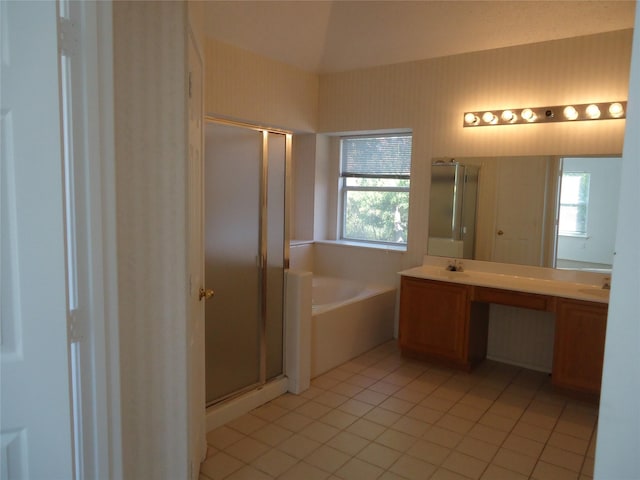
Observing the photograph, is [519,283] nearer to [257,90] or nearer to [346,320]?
[346,320]

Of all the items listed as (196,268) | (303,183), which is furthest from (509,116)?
(196,268)

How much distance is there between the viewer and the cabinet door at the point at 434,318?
3766 millimetres

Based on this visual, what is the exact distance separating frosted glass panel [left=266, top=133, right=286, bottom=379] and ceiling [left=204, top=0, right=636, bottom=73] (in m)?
1.31

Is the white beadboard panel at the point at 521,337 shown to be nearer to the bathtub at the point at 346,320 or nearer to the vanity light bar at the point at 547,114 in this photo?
the bathtub at the point at 346,320

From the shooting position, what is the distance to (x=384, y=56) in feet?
14.3

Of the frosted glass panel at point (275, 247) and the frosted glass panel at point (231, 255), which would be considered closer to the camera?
the frosted glass panel at point (231, 255)

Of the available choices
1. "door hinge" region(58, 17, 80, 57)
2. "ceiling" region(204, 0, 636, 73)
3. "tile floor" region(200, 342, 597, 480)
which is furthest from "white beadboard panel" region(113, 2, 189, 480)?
"ceiling" region(204, 0, 636, 73)

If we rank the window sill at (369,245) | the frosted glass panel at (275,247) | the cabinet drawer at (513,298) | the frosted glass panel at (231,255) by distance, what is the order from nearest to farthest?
1. the frosted glass panel at (231,255)
2. the frosted glass panel at (275,247)
3. the cabinet drawer at (513,298)
4. the window sill at (369,245)

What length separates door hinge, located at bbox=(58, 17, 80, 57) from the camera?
1.32m

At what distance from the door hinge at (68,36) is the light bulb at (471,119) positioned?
3.36 metres

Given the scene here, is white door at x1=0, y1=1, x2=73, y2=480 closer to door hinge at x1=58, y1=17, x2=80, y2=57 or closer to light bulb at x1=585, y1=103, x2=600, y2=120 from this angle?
door hinge at x1=58, y1=17, x2=80, y2=57

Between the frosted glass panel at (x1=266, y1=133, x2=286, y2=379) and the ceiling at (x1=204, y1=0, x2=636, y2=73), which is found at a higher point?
the ceiling at (x1=204, y1=0, x2=636, y2=73)

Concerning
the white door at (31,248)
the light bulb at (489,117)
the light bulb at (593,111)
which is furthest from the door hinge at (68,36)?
the light bulb at (593,111)

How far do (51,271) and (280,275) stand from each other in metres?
1.98
